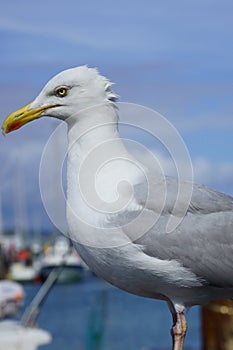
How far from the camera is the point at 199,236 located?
5.00m

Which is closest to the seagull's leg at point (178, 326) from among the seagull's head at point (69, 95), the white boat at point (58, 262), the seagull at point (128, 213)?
the seagull at point (128, 213)

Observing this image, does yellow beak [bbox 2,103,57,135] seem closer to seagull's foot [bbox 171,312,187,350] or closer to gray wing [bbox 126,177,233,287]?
gray wing [bbox 126,177,233,287]

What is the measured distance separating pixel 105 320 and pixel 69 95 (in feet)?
60.6

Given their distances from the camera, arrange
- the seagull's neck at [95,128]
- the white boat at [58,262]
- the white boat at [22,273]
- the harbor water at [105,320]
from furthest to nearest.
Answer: the white boat at [22,273]
the white boat at [58,262]
the harbor water at [105,320]
the seagull's neck at [95,128]

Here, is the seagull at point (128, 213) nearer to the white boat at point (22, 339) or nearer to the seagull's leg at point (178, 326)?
the seagull's leg at point (178, 326)

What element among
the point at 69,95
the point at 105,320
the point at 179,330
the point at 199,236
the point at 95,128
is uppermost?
the point at 69,95

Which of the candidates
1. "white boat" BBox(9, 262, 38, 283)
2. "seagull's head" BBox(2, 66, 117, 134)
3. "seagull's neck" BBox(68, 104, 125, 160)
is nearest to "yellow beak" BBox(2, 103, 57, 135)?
"seagull's head" BBox(2, 66, 117, 134)

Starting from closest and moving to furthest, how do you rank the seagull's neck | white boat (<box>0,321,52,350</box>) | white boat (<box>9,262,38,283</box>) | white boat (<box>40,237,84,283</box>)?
the seagull's neck → white boat (<box>0,321,52,350</box>) → white boat (<box>40,237,84,283</box>) → white boat (<box>9,262,38,283</box>)

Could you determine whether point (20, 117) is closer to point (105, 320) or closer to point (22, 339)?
point (22, 339)

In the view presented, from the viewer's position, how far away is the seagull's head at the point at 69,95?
498 centimetres

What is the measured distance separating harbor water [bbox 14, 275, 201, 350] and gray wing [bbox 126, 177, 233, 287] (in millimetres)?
11221

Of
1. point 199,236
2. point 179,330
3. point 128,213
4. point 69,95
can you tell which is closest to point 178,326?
point 179,330

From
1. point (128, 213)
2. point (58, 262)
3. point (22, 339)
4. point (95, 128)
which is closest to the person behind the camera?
point (128, 213)

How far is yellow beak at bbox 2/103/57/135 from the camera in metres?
5.04
